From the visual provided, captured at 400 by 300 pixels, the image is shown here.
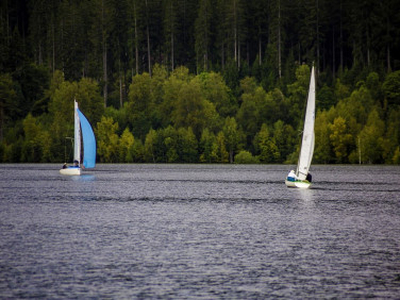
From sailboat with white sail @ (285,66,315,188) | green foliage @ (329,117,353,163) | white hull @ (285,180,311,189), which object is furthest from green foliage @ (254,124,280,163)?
sailboat with white sail @ (285,66,315,188)

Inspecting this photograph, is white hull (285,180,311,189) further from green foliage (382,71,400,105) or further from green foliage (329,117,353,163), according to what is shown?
green foliage (382,71,400,105)

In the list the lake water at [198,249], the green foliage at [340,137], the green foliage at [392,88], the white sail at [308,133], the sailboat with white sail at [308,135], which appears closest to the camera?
the lake water at [198,249]

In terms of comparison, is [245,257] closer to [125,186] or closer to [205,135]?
[125,186]

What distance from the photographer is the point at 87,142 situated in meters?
133

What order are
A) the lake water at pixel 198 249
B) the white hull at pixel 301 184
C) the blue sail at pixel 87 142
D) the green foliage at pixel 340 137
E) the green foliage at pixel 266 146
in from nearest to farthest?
1. the lake water at pixel 198 249
2. the white hull at pixel 301 184
3. the blue sail at pixel 87 142
4. the green foliage at pixel 340 137
5. the green foliage at pixel 266 146

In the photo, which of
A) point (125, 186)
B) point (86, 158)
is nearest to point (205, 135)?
point (86, 158)

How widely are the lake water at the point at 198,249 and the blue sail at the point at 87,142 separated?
5610 centimetres

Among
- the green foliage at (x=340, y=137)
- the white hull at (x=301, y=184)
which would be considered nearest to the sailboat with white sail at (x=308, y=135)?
the white hull at (x=301, y=184)

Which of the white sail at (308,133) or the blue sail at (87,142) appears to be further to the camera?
the blue sail at (87,142)

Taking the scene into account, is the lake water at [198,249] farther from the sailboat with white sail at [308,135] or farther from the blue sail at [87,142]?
the blue sail at [87,142]

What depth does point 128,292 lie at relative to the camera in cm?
2866

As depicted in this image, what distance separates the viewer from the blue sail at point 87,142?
5187 inches

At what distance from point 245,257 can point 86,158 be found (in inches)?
3911

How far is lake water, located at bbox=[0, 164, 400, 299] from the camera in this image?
29641 mm
